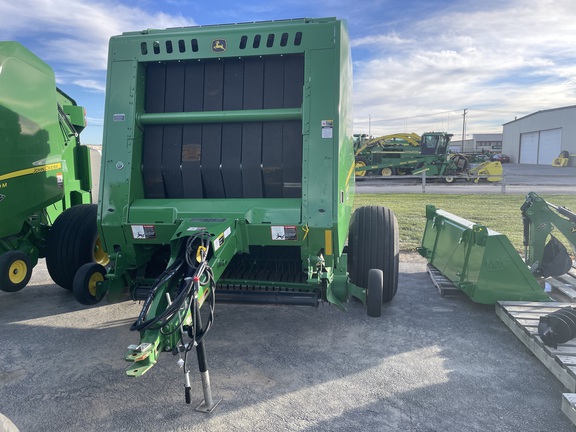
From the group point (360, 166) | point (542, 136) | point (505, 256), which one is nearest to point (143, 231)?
point (505, 256)

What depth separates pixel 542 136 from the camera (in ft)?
147

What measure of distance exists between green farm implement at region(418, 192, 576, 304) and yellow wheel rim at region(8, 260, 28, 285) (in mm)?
4516

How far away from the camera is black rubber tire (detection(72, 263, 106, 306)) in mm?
3691

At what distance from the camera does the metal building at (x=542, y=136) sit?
39844mm

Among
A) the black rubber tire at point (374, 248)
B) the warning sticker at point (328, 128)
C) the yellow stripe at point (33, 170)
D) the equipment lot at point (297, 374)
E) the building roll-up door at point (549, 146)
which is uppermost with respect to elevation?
the building roll-up door at point (549, 146)

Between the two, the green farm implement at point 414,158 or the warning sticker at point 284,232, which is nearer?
the warning sticker at point 284,232

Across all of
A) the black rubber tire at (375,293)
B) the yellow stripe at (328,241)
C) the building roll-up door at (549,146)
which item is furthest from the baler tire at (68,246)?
the building roll-up door at (549,146)

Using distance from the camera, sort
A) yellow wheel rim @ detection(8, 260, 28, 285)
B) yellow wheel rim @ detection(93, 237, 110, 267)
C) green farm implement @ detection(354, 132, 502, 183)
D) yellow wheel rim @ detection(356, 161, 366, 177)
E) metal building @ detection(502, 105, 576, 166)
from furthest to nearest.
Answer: metal building @ detection(502, 105, 576, 166), yellow wheel rim @ detection(356, 161, 366, 177), green farm implement @ detection(354, 132, 502, 183), yellow wheel rim @ detection(93, 237, 110, 267), yellow wheel rim @ detection(8, 260, 28, 285)

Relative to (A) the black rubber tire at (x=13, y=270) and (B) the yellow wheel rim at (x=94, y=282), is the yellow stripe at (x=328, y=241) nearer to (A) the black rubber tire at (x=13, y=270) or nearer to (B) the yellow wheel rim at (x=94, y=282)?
(B) the yellow wheel rim at (x=94, y=282)

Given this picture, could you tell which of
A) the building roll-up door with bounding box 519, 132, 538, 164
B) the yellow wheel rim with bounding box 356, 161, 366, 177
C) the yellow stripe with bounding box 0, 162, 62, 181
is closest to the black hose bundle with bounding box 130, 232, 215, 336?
the yellow stripe with bounding box 0, 162, 62, 181

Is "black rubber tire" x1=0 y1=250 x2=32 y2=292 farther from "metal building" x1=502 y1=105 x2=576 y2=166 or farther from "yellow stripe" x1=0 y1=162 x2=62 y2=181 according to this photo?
"metal building" x1=502 y1=105 x2=576 y2=166

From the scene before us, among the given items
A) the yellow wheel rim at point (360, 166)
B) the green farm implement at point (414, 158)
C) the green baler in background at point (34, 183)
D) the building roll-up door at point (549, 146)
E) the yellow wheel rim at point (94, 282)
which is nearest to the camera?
the yellow wheel rim at point (94, 282)

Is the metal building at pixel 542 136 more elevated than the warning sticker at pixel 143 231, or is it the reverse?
the metal building at pixel 542 136

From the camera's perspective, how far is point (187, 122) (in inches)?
155
